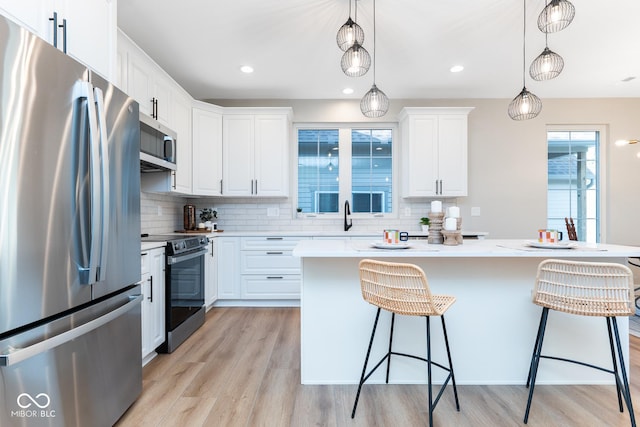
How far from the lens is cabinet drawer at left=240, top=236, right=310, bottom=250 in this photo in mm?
3857

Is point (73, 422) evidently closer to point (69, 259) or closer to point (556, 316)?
point (69, 259)

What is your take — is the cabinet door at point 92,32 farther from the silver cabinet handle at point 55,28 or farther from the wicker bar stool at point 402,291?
the wicker bar stool at point 402,291

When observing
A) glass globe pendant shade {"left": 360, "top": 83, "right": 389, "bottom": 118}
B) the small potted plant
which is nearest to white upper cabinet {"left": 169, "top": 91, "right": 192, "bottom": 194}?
the small potted plant

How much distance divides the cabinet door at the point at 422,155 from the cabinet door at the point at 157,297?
2946mm

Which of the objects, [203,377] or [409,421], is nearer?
[409,421]

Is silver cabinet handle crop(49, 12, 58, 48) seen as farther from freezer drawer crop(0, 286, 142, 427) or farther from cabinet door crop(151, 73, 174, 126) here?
cabinet door crop(151, 73, 174, 126)

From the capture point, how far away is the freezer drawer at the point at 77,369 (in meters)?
1.12

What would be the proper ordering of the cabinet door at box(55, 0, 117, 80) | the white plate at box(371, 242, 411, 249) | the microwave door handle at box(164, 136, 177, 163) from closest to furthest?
the cabinet door at box(55, 0, 117, 80), the white plate at box(371, 242, 411, 249), the microwave door handle at box(164, 136, 177, 163)

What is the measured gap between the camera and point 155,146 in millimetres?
2676

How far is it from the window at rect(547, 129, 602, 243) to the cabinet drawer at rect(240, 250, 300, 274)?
359 cm

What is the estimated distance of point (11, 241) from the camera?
112 cm

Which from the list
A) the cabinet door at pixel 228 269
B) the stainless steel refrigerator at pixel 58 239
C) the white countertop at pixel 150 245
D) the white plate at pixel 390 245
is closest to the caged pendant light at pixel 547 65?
the white plate at pixel 390 245

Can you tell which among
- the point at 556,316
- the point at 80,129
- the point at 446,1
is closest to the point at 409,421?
the point at 556,316

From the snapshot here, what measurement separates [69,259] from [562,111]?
5506 millimetres
